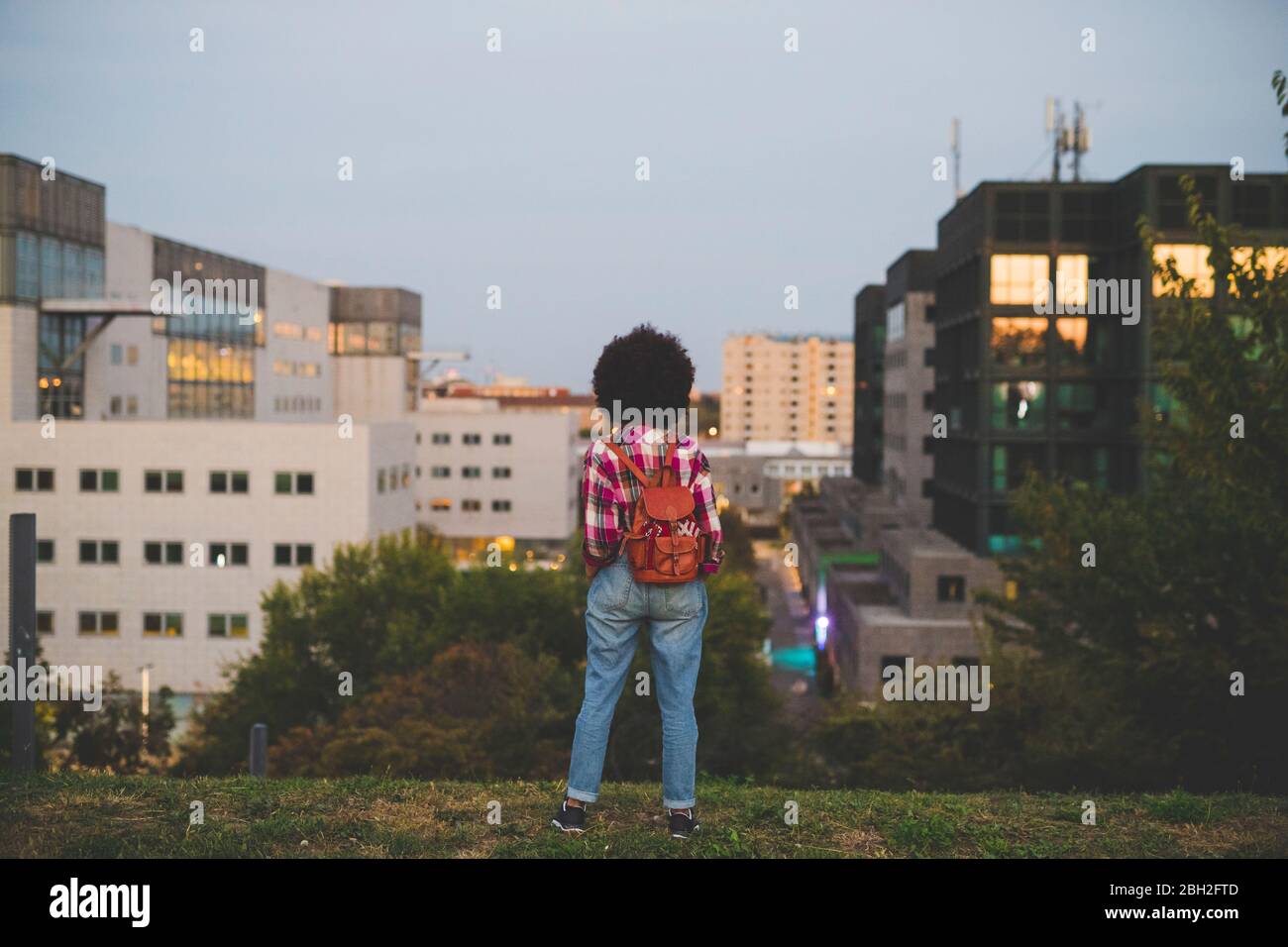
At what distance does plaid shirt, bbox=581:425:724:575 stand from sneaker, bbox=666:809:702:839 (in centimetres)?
145

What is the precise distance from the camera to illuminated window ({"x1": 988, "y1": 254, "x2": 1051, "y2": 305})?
50406 mm

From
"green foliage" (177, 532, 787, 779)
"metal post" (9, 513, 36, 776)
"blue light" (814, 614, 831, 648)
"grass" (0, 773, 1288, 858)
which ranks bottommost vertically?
"blue light" (814, 614, 831, 648)

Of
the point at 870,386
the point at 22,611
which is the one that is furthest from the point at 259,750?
the point at 870,386

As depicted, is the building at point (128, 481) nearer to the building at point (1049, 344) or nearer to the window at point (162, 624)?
the window at point (162, 624)

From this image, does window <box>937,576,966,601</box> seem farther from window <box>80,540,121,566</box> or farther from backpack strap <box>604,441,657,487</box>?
backpack strap <box>604,441,657,487</box>

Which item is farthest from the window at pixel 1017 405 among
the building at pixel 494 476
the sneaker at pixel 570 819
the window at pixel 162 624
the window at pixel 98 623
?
the building at pixel 494 476

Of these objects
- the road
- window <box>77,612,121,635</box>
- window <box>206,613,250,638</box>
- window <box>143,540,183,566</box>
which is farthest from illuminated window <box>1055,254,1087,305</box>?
window <box>77,612,121,635</box>

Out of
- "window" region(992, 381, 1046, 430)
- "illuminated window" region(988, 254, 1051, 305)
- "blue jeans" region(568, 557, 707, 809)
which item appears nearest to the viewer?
"blue jeans" region(568, 557, 707, 809)

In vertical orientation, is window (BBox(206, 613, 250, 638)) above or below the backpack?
below

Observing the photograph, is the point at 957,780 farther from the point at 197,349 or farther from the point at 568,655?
the point at 197,349

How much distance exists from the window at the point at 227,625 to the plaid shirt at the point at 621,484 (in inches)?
2085

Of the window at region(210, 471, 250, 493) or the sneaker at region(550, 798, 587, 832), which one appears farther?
the window at region(210, 471, 250, 493)

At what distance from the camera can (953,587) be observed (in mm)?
50875
